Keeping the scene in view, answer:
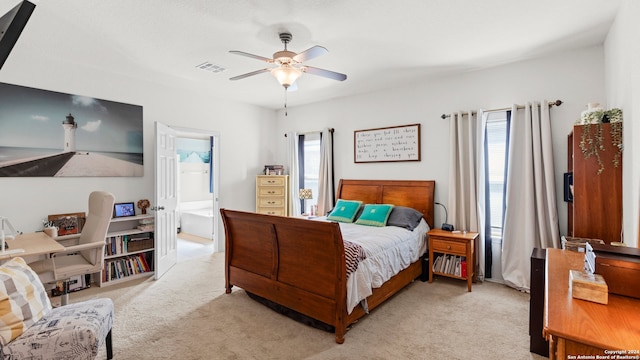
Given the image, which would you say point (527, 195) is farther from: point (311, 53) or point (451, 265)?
point (311, 53)

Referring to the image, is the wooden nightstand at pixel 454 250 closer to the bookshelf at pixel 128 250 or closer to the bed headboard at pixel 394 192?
the bed headboard at pixel 394 192

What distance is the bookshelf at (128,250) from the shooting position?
384 cm

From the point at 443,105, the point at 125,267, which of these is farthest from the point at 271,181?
the point at 443,105

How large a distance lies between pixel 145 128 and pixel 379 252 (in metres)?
3.66

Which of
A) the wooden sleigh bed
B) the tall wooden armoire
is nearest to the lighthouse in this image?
the wooden sleigh bed

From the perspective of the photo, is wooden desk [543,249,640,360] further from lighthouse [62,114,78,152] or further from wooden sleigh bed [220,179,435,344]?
lighthouse [62,114,78,152]

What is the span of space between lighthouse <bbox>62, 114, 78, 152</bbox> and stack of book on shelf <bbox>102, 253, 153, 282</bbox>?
148 cm

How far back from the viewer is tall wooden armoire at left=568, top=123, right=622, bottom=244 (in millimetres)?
2322

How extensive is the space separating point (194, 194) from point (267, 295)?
535 centimetres

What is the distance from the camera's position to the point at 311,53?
2.48m

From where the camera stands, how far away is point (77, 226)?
11.8 feet

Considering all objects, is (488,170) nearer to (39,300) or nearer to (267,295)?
(267,295)

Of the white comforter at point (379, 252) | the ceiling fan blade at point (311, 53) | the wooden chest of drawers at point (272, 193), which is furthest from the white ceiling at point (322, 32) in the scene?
the wooden chest of drawers at point (272, 193)

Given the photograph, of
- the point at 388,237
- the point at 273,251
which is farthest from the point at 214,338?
the point at 388,237
